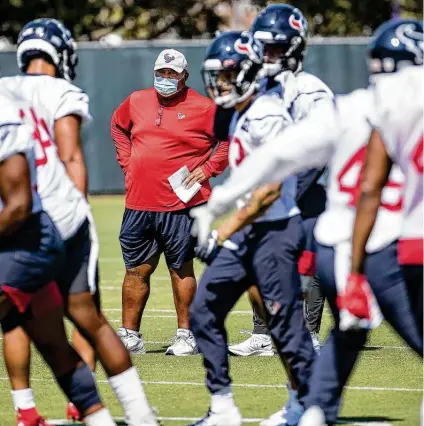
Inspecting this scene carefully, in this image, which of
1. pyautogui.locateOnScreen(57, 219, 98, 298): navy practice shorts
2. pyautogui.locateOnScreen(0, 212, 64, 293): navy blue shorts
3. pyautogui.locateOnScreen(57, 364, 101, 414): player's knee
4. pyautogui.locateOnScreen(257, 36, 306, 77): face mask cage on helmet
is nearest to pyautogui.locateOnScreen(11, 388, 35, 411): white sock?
pyautogui.locateOnScreen(57, 364, 101, 414): player's knee

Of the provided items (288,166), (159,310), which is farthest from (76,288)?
(159,310)

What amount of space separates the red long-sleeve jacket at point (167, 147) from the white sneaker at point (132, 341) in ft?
3.01

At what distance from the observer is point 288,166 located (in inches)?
213

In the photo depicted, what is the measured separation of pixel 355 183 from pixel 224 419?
1551 mm

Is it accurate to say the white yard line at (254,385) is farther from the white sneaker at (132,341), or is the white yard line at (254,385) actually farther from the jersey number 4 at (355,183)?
the jersey number 4 at (355,183)

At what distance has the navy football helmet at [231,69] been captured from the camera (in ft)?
21.5

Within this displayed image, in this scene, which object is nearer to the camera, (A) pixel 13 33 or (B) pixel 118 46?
(B) pixel 118 46

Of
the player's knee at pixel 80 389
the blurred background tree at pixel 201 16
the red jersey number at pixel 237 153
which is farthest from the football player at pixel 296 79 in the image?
the blurred background tree at pixel 201 16

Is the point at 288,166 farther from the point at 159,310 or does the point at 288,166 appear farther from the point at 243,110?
the point at 159,310

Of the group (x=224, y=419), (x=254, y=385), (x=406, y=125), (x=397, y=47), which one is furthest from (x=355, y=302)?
(x=254, y=385)

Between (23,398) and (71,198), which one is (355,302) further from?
(23,398)

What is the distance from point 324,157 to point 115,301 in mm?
6826

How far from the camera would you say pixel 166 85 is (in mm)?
9625

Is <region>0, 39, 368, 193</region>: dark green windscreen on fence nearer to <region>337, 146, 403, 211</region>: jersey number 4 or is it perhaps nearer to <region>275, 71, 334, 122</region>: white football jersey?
<region>275, 71, 334, 122</region>: white football jersey
